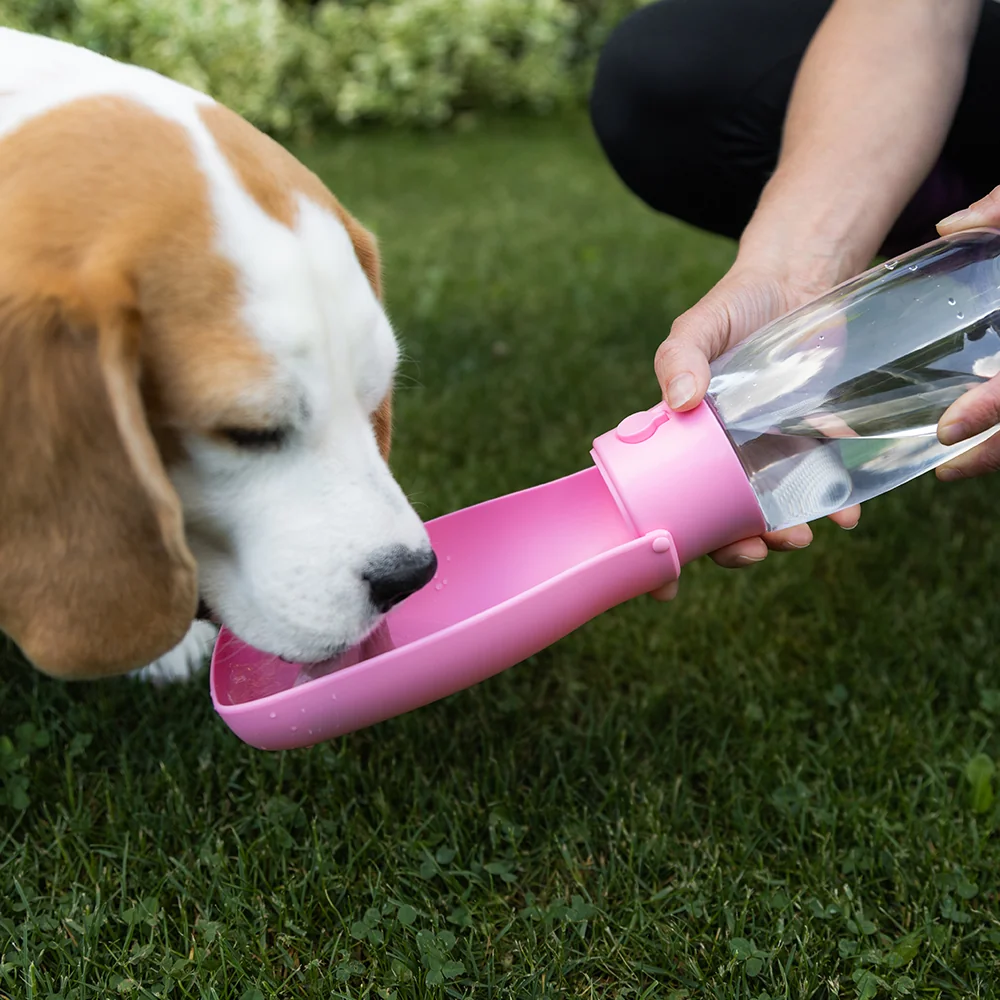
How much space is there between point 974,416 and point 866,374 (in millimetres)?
521

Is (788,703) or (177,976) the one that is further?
(788,703)

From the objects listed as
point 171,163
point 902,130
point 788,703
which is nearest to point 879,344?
point 902,130

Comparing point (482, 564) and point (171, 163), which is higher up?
point (171, 163)

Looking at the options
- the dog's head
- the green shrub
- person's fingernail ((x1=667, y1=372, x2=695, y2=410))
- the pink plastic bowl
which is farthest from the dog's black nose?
the green shrub

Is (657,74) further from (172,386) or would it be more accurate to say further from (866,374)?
(172,386)

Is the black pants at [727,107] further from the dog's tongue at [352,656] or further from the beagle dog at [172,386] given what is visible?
A: the dog's tongue at [352,656]

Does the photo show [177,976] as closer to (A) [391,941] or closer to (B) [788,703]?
(A) [391,941]

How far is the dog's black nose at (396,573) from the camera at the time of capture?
1854mm

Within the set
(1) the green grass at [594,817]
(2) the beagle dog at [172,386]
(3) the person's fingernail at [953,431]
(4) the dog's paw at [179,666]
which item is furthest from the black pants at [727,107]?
(4) the dog's paw at [179,666]

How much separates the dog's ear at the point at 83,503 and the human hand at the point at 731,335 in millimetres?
937

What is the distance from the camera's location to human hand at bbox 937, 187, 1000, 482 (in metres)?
2.08

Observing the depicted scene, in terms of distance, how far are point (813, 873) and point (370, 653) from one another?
964mm

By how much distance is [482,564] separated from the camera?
2387 mm

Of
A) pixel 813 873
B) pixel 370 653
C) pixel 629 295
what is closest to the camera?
pixel 370 653
